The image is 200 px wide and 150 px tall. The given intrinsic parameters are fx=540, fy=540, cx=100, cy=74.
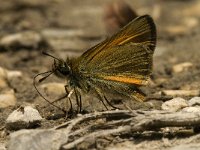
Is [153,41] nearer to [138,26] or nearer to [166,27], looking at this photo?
[138,26]

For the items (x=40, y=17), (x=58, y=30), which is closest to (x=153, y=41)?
(x=58, y=30)

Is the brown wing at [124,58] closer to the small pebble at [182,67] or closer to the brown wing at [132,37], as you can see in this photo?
the brown wing at [132,37]

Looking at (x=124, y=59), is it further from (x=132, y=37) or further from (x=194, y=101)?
(x=194, y=101)

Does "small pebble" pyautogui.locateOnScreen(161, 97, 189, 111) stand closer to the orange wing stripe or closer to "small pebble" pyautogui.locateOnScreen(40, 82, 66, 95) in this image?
the orange wing stripe

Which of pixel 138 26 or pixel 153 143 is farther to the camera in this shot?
pixel 138 26

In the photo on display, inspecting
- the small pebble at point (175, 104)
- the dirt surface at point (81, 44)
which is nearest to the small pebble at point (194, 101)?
the small pebble at point (175, 104)

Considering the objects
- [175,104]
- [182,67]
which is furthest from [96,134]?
[182,67]
